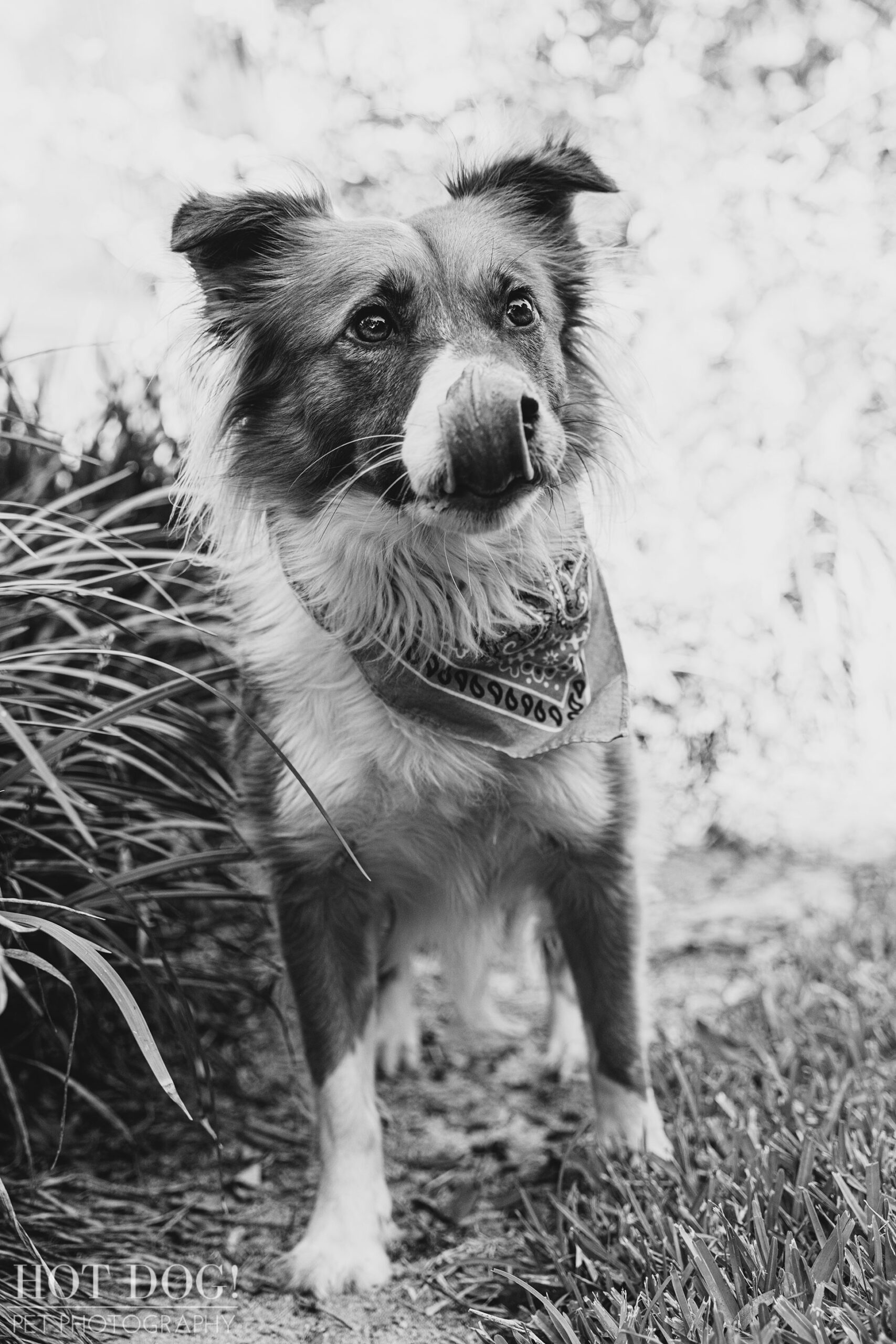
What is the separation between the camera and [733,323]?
4.98 meters

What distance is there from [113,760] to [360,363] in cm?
111

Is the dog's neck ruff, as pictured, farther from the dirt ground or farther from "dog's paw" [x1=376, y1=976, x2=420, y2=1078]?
"dog's paw" [x1=376, y1=976, x2=420, y2=1078]

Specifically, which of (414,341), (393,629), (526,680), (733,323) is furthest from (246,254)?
(733,323)

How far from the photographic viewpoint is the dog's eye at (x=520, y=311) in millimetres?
2301

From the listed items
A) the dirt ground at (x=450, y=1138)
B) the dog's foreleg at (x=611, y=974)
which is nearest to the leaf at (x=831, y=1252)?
the dirt ground at (x=450, y=1138)

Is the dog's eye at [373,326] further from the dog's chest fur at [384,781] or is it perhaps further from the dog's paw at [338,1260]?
the dog's paw at [338,1260]

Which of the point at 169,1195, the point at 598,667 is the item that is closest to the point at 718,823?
the point at 598,667

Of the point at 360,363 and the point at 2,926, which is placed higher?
the point at 360,363

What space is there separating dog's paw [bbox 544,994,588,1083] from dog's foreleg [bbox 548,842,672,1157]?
687mm

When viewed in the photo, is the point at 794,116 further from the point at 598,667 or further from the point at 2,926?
the point at 2,926

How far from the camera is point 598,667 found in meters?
2.59

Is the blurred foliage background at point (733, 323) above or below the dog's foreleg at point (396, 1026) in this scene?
above

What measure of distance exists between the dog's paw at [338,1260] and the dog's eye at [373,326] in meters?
1.76

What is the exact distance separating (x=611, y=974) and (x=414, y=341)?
141 centimetres
